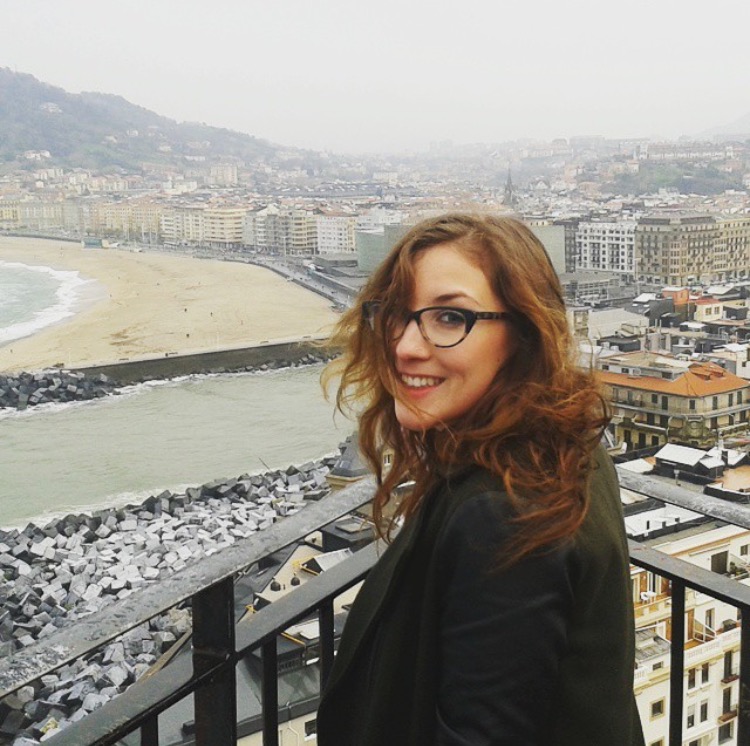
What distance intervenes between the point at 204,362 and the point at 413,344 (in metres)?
10.9

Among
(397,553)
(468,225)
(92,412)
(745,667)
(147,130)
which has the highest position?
(147,130)

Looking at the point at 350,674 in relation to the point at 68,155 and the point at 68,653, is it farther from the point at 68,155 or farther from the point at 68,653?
the point at 68,155

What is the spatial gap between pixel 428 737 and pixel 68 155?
33682 mm

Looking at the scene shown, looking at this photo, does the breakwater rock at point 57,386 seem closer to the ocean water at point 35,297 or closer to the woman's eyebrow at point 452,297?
the ocean water at point 35,297

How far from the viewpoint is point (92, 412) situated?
364 inches

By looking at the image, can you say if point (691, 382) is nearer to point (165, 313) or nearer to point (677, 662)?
point (165, 313)

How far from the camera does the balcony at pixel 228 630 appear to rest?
0.42 meters

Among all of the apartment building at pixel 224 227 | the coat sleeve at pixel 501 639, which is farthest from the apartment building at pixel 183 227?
the coat sleeve at pixel 501 639

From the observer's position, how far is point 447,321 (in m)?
0.45

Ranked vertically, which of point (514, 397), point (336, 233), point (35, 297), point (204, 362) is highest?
point (514, 397)

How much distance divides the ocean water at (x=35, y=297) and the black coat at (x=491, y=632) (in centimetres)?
1241

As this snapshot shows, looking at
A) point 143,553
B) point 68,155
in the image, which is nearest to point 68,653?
point 143,553

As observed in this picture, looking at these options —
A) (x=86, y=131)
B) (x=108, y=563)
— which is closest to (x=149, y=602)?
(x=108, y=563)

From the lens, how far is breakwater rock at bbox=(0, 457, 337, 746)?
3.82m
